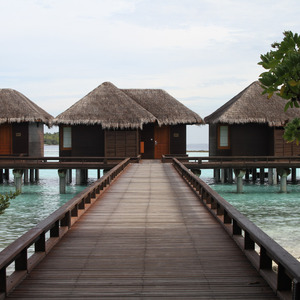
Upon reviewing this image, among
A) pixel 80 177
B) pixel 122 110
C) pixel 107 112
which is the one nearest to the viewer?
pixel 107 112

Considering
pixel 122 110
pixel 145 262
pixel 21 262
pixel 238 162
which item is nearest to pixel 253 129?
pixel 238 162

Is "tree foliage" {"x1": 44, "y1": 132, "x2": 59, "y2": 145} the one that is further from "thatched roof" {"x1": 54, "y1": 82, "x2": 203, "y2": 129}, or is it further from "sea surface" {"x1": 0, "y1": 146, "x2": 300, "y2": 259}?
"thatched roof" {"x1": 54, "y1": 82, "x2": 203, "y2": 129}

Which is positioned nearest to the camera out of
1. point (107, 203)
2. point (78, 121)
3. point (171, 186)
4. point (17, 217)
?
point (107, 203)

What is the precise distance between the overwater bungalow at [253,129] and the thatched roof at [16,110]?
1100 cm

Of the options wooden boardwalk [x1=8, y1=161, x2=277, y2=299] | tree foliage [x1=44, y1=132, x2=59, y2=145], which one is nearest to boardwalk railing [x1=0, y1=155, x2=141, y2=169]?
wooden boardwalk [x1=8, y1=161, x2=277, y2=299]

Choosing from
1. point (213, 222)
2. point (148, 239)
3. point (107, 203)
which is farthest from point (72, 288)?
point (107, 203)

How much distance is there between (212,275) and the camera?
17.4 feet

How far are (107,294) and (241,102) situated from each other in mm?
26965

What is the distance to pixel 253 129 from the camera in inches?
1186

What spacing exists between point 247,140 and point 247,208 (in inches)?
335

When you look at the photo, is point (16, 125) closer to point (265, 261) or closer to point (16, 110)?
point (16, 110)

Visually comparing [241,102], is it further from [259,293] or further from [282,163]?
[259,293]

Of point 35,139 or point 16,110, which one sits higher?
point 16,110

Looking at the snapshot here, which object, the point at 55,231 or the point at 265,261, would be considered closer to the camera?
the point at 265,261
